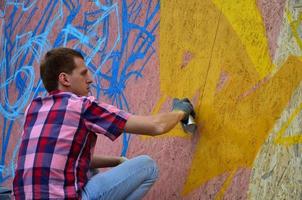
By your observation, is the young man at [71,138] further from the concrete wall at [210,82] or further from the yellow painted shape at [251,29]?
the yellow painted shape at [251,29]

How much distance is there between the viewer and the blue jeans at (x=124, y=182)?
3002 millimetres

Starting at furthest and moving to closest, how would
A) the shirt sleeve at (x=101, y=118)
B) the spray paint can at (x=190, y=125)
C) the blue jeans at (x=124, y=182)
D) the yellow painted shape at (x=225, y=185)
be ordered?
the spray paint can at (x=190, y=125), the yellow painted shape at (x=225, y=185), the blue jeans at (x=124, y=182), the shirt sleeve at (x=101, y=118)

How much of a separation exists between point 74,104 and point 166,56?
1022 millimetres

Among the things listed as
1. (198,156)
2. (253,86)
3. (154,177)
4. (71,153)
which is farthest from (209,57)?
(71,153)

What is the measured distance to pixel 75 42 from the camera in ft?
15.4

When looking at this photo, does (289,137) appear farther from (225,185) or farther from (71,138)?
(71,138)

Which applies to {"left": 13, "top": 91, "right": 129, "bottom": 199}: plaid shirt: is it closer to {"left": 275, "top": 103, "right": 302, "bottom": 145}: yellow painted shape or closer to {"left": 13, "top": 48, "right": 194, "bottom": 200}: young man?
{"left": 13, "top": 48, "right": 194, "bottom": 200}: young man

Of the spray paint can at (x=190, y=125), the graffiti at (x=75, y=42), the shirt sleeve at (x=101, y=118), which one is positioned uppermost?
the graffiti at (x=75, y=42)

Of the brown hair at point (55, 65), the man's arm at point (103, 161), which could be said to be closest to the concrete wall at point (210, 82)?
the man's arm at point (103, 161)

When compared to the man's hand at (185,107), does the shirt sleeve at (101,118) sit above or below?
below

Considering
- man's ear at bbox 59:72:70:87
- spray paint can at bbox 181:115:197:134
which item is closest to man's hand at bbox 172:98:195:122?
spray paint can at bbox 181:115:197:134

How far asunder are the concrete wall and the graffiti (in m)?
0.01

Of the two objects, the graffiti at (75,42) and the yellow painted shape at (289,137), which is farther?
the graffiti at (75,42)

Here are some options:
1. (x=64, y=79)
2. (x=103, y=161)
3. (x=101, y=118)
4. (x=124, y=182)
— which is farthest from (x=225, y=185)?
(x=64, y=79)
